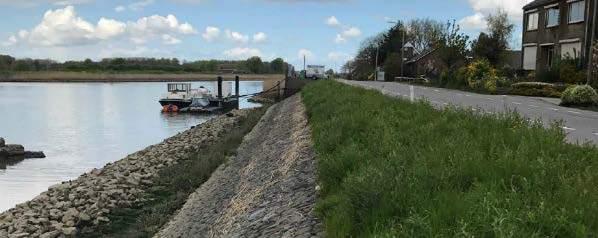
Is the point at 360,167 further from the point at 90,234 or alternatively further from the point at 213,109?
the point at 213,109

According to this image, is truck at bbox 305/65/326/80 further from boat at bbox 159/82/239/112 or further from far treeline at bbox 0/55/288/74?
far treeline at bbox 0/55/288/74

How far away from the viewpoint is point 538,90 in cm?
3700

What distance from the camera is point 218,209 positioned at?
13383mm

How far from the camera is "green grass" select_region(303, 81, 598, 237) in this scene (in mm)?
4793

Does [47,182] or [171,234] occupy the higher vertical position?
[171,234]

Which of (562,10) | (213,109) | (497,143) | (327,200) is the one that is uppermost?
(562,10)

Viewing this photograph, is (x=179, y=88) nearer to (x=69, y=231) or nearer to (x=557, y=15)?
(x=557, y=15)

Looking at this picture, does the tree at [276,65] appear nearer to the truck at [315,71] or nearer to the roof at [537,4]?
the truck at [315,71]

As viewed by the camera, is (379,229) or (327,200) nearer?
(379,229)

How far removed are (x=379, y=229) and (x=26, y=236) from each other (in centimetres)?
1149

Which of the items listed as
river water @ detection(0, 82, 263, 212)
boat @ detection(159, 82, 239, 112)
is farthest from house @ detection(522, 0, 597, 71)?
boat @ detection(159, 82, 239, 112)

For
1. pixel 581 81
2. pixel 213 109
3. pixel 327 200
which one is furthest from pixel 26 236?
pixel 213 109

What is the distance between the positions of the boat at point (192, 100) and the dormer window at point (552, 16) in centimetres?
4013

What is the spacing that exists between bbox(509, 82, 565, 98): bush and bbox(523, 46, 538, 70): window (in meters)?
14.0
